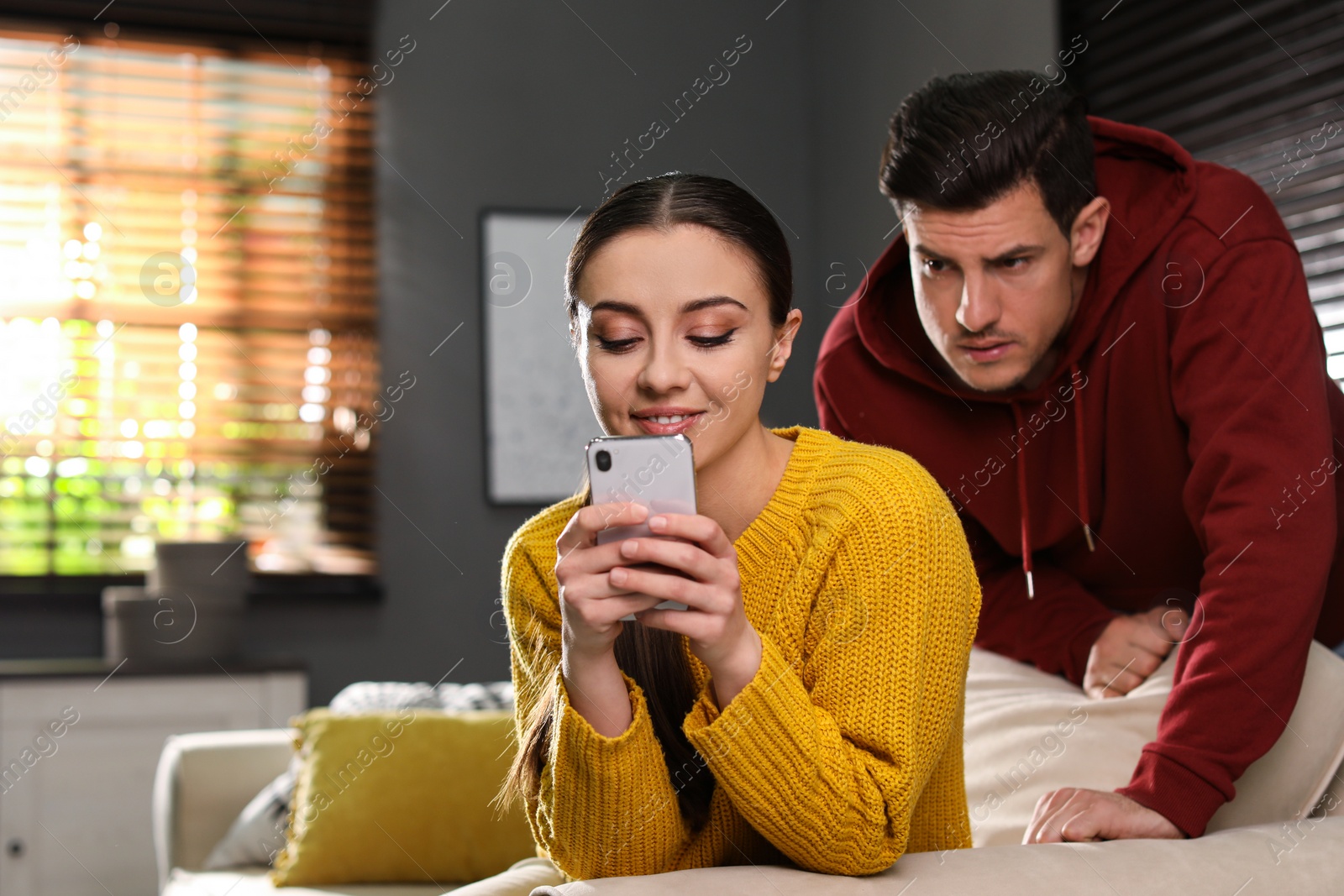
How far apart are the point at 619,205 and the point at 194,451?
2.95 m

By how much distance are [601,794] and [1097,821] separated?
1.63 ft

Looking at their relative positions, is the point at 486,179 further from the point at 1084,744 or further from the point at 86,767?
the point at 1084,744

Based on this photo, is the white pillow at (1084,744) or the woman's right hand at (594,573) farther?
the white pillow at (1084,744)

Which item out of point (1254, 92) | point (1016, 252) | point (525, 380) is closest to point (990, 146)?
point (1016, 252)

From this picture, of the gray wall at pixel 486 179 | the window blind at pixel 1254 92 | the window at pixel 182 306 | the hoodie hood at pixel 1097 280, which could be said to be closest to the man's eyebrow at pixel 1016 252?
the hoodie hood at pixel 1097 280

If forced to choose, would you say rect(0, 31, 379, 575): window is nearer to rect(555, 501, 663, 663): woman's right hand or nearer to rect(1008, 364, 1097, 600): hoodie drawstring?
rect(1008, 364, 1097, 600): hoodie drawstring

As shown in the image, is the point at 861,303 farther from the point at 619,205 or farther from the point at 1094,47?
the point at 1094,47

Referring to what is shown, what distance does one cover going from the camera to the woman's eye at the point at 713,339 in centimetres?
110

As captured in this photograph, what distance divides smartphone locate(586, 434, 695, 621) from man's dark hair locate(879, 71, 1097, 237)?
0.72 m

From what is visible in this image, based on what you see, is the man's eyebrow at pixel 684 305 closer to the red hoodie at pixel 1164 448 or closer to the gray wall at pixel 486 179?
the red hoodie at pixel 1164 448

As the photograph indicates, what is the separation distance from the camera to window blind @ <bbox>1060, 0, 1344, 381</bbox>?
7.52 ft

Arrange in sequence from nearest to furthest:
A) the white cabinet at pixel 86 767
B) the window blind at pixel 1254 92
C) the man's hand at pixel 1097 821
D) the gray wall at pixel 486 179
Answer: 1. the man's hand at pixel 1097 821
2. the window blind at pixel 1254 92
3. the white cabinet at pixel 86 767
4. the gray wall at pixel 486 179

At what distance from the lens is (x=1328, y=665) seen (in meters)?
1.37

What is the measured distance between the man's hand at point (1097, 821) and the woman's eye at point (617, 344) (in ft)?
2.04
